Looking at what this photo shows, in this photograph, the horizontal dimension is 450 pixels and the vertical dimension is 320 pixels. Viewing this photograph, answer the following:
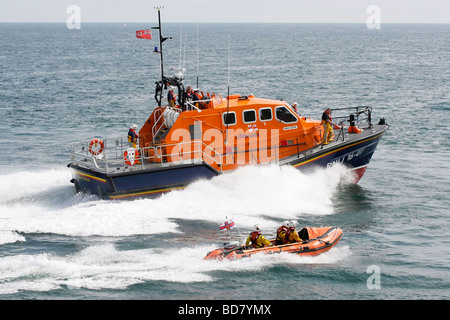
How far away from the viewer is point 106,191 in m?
17.8

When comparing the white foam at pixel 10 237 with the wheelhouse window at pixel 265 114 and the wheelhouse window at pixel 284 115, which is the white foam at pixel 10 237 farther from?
the wheelhouse window at pixel 284 115

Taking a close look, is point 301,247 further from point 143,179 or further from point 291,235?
point 143,179

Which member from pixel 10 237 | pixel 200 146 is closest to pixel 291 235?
pixel 200 146

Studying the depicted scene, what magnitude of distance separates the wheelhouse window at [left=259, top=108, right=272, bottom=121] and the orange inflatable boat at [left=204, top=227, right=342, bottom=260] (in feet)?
15.6

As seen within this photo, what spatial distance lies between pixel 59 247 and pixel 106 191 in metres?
3.00

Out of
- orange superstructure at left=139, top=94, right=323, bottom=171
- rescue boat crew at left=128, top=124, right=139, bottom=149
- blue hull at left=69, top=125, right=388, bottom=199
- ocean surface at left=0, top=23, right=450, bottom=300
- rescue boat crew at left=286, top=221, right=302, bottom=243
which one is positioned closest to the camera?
ocean surface at left=0, top=23, right=450, bottom=300

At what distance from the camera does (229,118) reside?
18.7 meters

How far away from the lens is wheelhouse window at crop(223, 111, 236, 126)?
1862 centimetres

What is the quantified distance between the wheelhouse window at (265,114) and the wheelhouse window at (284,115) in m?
0.22

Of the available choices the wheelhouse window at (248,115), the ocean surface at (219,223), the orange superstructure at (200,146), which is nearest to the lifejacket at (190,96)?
the orange superstructure at (200,146)

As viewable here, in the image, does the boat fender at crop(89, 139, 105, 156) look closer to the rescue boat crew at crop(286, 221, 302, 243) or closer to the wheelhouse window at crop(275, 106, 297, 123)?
the wheelhouse window at crop(275, 106, 297, 123)

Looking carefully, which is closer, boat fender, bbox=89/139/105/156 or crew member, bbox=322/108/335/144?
boat fender, bbox=89/139/105/156

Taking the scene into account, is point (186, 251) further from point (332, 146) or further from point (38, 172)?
point (38, 172)

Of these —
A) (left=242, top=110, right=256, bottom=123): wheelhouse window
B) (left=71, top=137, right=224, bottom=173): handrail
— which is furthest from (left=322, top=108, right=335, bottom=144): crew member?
(left=71, top=137, right=224, bottom=173): handrail
